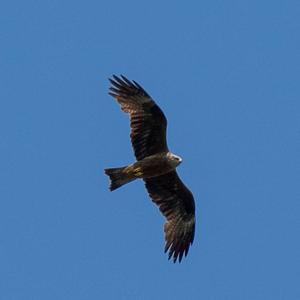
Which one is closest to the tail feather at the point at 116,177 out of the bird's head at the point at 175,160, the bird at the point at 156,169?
the bird at the point at 156,169

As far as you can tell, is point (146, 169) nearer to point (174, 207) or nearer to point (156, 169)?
point (156, 169)

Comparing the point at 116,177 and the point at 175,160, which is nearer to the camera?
the point at 116,177

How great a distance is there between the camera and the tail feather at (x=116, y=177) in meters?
24.3

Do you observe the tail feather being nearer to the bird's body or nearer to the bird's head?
the bird's body

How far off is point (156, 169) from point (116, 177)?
889 millimetres

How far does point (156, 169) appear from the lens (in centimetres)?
2459

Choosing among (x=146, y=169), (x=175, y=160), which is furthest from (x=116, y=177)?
(x=175, y=160)

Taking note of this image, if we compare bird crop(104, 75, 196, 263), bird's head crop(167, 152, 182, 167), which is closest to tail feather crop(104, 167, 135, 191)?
bird crop(104, 75, 196, 263)

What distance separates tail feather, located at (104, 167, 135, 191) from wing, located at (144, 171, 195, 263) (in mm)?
1145

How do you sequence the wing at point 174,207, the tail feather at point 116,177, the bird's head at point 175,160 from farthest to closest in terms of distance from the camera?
the wing at point 174,207 → the bird's head at point 175,160 → the tail feather at point 116,177

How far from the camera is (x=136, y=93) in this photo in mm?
24906

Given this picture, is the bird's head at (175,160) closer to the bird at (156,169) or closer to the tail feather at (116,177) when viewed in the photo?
the bird at (156,169)

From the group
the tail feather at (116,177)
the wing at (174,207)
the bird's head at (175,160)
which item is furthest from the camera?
the wing at (174,207)

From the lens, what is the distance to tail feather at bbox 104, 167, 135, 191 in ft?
79.8
